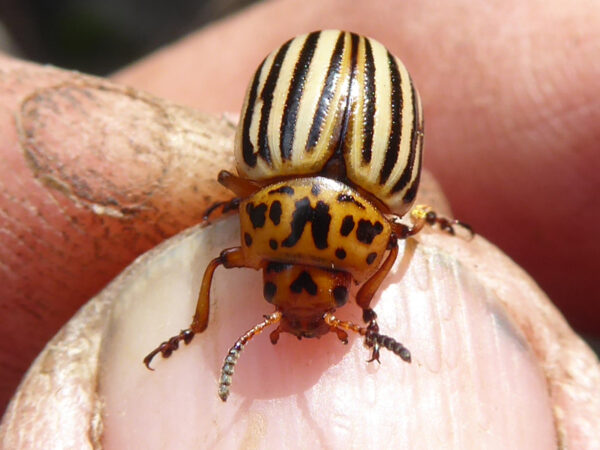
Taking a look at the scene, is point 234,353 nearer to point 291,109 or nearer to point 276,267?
point 276,267

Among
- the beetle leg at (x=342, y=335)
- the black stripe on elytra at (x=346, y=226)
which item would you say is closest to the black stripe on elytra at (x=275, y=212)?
the black stripe on elytra at (x=346, y=226)

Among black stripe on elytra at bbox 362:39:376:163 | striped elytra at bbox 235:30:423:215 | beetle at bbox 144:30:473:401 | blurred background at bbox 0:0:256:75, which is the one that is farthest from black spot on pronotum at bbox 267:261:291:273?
blurred background at bbox 0:0:256:75

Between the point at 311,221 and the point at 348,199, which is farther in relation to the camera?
the point at 348,199

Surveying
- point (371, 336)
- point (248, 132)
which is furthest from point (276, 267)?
point (248, 132)

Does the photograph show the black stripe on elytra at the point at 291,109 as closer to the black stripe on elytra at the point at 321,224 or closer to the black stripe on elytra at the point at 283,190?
the black stripe on elytra at the point at 283,190

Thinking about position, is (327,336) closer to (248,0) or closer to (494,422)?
(494,422)

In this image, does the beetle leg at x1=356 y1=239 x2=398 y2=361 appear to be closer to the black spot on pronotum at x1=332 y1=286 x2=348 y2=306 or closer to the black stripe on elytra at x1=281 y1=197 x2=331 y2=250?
the black spot on pronotum at x1=332 y1=286 x2=348 y2=306
